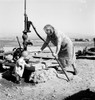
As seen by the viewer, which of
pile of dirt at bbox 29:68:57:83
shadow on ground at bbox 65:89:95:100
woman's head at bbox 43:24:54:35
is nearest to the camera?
shadow on ground at bbox 65:89:95:100

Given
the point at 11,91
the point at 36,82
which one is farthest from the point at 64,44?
the point at 11,91

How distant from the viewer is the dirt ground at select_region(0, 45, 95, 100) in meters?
7.09

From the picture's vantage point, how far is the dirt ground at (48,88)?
709 cm

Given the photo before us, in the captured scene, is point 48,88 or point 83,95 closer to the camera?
point 83,95

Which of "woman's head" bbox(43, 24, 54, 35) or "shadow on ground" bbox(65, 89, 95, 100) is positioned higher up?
"woman's head" bbox(43, 24, 54, 35)

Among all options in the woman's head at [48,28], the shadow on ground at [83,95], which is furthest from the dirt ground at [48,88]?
the woman's head at [48,28]

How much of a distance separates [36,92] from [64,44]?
2.29m

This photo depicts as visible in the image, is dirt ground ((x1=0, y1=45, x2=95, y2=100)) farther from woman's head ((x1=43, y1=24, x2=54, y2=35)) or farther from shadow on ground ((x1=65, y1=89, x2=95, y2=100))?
woman's head ((x1=43, y1=24, x2=54, y2=35))

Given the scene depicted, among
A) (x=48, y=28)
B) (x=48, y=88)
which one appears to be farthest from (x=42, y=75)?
(x=48, y=28)

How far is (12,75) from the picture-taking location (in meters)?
8.23

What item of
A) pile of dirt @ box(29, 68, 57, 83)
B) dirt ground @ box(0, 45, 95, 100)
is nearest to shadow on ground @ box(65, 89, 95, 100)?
dirt ground @ box(0, 45, 95, 100)

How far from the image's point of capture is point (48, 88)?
768cm

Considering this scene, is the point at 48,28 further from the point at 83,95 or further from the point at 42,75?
the point at 83,95

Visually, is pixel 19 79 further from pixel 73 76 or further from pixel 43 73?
pixel 73 76
